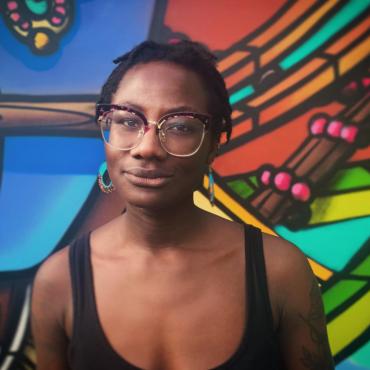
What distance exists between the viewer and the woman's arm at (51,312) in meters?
0.98

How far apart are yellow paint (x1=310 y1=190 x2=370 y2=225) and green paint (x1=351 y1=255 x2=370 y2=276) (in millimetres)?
212

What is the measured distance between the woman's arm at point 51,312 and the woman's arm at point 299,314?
58 centimetres

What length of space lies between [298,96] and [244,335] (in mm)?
1084

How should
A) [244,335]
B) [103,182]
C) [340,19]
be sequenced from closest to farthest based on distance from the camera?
[244,335], [103,182], [340,19]

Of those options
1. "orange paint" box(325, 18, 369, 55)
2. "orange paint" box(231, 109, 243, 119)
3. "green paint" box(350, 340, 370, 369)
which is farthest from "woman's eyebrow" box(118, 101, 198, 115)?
"green paint" box(350, 340, 370, 369)

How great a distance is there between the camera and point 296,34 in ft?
5.14

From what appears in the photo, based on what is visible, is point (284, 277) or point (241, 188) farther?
point (241, 188)

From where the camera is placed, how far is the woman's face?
80 centimetres

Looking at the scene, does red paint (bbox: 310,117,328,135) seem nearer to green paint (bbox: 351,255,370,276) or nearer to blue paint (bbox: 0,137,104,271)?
green paint (bbox: 351,255,370,276)

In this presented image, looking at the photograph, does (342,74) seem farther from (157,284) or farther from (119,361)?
(119,361)

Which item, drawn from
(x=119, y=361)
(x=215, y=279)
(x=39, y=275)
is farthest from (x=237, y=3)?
(x=119, y=361)

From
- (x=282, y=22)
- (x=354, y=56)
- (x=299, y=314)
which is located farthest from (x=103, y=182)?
(x=354, y=56)

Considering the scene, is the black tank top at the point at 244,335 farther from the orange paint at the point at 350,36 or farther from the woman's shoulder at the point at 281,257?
the orange paint at the point at 350,36

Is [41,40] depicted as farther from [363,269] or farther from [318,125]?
[363,269]
